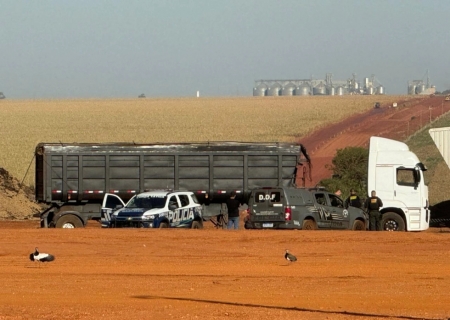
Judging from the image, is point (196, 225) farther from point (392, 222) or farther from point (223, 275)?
point (223, 275)

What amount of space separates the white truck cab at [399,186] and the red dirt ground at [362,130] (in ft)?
70.7

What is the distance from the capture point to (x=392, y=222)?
3181 centimetres

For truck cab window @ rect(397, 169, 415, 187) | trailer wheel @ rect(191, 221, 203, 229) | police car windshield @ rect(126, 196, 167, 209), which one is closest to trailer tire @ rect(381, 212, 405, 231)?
truck cab window @ rect(397, 169, 415, 187)

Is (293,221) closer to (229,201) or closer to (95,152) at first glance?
(229,201)

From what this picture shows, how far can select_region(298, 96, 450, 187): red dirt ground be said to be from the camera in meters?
68.8

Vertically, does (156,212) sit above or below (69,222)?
above

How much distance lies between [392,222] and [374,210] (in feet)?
4.27

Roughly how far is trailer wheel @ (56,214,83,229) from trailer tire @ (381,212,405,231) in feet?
32.3

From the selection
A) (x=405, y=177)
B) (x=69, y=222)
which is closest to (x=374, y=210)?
(x=405, y=177)

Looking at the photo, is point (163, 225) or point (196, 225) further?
point (196, 225)

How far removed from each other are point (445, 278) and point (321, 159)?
150 feet

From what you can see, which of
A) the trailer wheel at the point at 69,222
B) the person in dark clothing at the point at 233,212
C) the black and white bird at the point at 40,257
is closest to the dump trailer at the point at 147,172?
the trailer wheel at the point at 69,222

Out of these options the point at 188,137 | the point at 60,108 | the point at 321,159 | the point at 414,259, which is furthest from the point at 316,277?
the point at 60,108

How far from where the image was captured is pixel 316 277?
2005 centimetres
